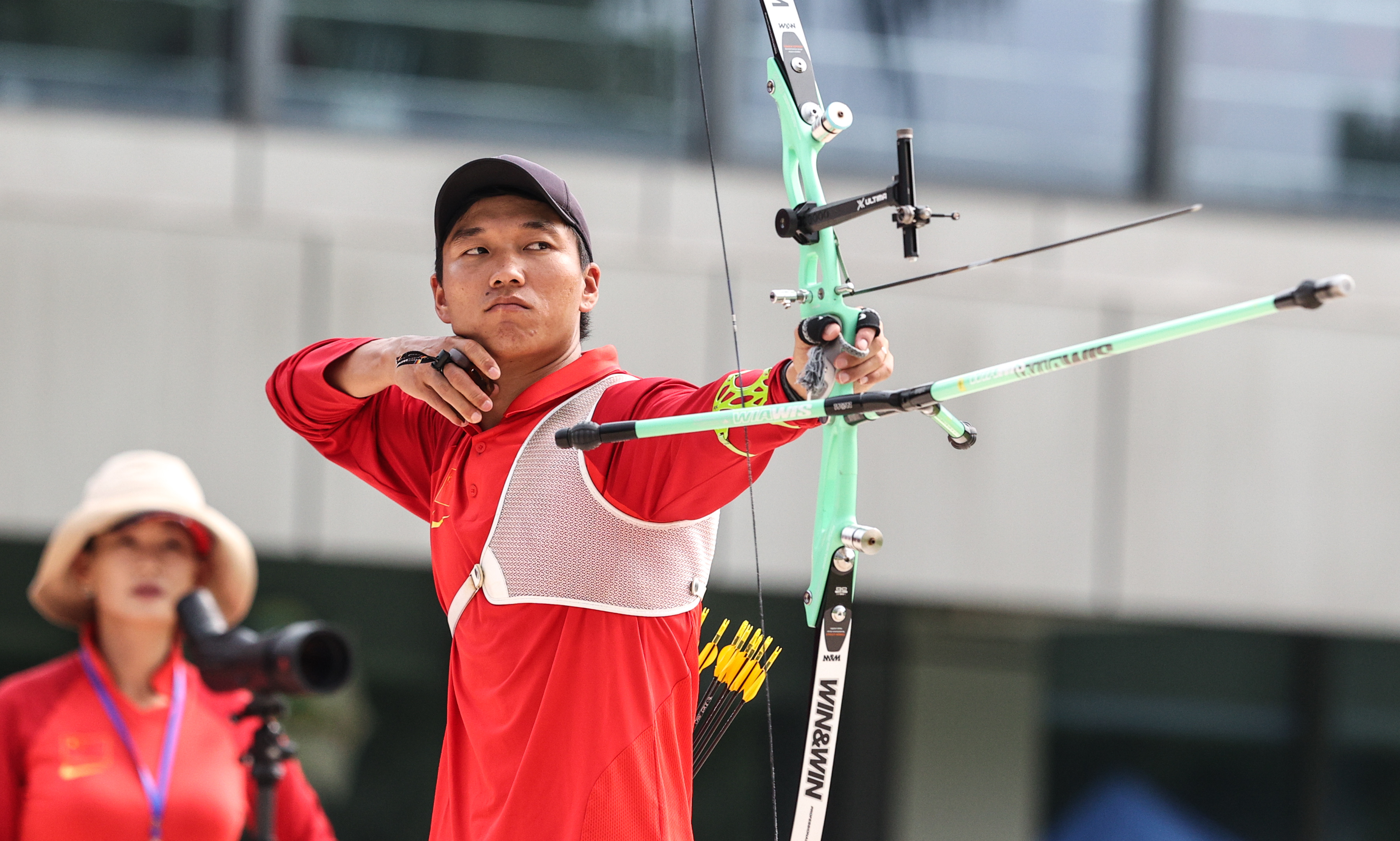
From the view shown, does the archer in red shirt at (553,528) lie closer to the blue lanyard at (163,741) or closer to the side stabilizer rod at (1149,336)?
the side stabilizer rod at (1149,336)

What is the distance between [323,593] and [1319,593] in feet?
13.1

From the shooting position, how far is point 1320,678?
25.2ft

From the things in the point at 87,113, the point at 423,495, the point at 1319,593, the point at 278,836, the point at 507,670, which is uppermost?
the point at 87,113

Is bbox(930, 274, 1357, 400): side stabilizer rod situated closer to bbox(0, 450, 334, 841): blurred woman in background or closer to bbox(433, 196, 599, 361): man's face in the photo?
bbox(433, 196, 599, 361): man's face

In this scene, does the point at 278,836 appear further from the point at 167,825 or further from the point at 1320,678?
the point at 1320,678

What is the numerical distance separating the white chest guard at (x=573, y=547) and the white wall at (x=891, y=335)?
3.63 metres

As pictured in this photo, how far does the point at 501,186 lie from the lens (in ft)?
6.66

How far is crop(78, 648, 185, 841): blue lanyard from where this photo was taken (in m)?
2.99

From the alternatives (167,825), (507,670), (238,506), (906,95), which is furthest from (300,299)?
(507,670)

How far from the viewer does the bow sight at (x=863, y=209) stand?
1.79m

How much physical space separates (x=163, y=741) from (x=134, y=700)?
113 mm

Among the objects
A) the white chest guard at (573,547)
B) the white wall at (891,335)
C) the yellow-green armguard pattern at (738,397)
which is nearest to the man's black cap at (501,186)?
the white chest guard at (573,547)

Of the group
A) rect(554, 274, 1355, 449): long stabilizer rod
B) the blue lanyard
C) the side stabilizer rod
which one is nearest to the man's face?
rect(554, 274, 1355, 449): long stabilizer rod

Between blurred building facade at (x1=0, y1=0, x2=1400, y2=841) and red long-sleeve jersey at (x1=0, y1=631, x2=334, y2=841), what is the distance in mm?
2668
